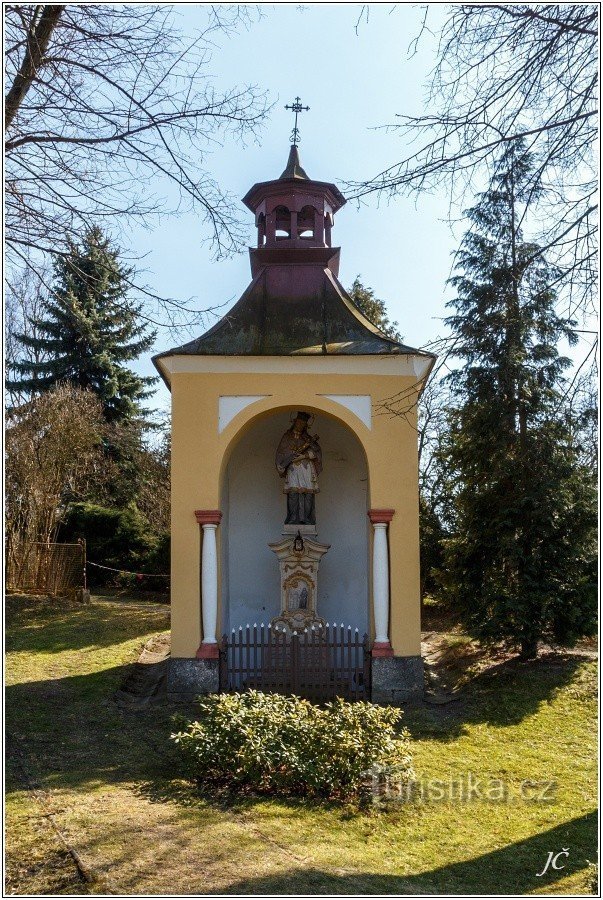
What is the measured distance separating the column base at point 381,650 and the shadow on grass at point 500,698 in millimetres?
737

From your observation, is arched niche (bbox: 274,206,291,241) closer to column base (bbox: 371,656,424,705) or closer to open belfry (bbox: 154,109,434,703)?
open belfry (bbox: 154,109,434,703)

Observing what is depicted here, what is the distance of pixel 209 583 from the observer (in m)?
11.1

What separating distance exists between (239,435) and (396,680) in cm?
387

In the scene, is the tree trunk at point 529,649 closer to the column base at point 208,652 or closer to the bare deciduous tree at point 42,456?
the column base at point 208,652

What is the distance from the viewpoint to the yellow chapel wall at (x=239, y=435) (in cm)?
1111

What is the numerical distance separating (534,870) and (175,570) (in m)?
6.35

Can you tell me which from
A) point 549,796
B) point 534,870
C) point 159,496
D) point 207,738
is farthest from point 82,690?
point 159,496

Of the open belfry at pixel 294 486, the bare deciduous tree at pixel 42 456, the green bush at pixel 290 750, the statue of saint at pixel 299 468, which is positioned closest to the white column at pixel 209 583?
the open belfry at pixel 294 486

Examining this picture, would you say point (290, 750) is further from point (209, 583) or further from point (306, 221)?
point (306, 221)

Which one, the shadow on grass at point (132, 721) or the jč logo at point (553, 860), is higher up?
the shadow on grass at point (132, 721)

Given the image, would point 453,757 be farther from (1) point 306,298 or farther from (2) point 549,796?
(1) point 306,298

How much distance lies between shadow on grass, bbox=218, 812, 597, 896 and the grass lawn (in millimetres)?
14

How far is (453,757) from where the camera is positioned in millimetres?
8531

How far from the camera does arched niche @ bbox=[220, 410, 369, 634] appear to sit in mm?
13000
